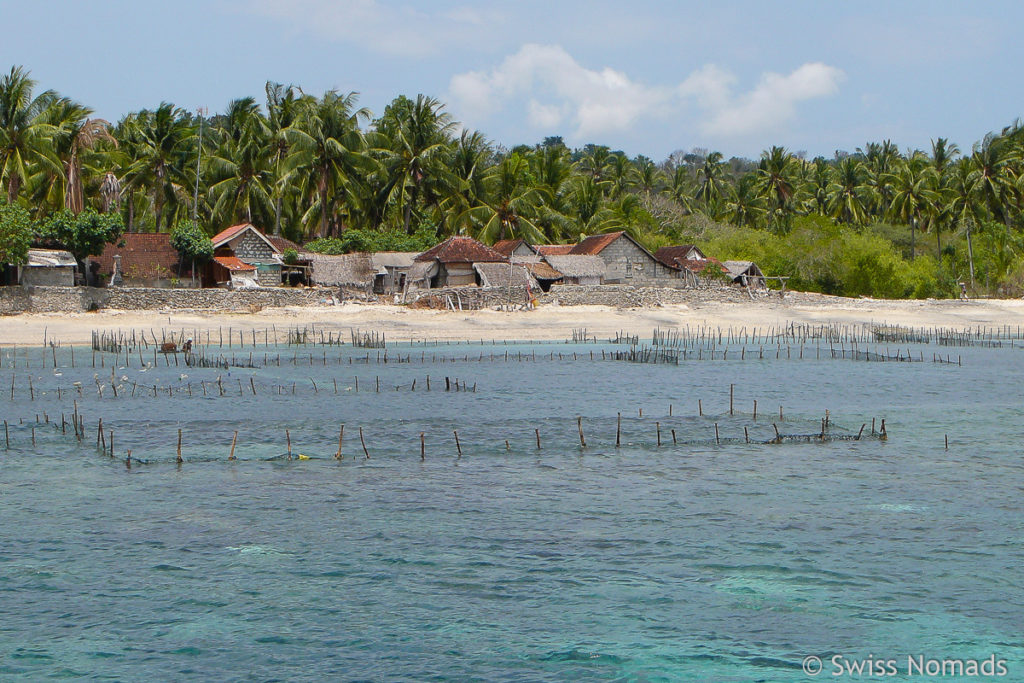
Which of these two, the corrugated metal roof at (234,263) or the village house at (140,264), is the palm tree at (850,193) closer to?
the corrugated metal roof at (234,263)

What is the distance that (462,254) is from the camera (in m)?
51.5

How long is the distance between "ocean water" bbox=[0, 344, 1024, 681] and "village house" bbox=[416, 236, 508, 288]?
26.1 meters

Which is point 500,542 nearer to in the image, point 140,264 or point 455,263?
point 455,263

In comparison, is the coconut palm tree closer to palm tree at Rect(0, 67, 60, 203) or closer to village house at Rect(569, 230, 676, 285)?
village house at Rect(569, 230, 676, 285)

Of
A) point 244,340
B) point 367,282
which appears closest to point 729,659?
point 244,340

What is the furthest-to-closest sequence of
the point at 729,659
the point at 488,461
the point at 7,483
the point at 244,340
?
the point at 244,340 < the point at 488,461 < the point at 7,483 < the point at 729,659

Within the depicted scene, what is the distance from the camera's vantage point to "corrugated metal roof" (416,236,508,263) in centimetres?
5128

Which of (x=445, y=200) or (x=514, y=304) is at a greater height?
(x=445, y=200)

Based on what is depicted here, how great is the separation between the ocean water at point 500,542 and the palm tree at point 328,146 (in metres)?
33.4

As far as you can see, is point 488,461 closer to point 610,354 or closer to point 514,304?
point 610,354

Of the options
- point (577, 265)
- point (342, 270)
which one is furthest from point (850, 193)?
point (342, 270)

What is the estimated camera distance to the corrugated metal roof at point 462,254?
2019 inches

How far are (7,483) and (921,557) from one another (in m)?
14.4

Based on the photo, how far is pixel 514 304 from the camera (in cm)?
5044
